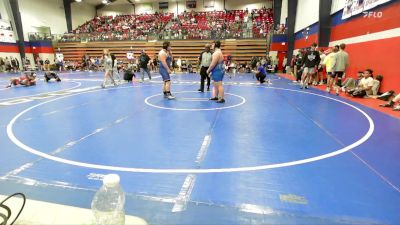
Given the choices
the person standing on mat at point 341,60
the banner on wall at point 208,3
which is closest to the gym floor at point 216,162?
the person standing on mat at point 341,60

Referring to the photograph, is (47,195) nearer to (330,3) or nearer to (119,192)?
(119,192)

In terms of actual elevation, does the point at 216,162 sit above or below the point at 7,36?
below

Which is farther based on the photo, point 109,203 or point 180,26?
point 180,26

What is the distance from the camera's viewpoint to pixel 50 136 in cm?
480

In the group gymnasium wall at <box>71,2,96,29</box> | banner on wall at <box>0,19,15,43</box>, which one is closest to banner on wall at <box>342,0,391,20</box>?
banner on wall at <box>0,19,15,43</box>

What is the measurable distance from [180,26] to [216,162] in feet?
96.5

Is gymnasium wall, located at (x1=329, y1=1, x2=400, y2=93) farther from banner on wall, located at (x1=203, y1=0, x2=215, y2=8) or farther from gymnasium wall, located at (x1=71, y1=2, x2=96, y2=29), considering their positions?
gymnasium wall, located at (x1=71, y1=2, x2=96, y2=29)

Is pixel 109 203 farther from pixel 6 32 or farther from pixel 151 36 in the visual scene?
pixel 6 32

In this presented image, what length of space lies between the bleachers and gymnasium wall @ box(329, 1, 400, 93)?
13.2m

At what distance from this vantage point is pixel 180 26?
30.8m

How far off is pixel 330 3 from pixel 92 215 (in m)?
16.0

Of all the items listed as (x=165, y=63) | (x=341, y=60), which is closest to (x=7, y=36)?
(x=165, y=63)

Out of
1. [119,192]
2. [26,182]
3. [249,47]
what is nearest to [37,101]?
[26,182]

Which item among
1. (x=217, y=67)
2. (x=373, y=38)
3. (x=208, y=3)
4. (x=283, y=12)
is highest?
(x=208, y=3)
